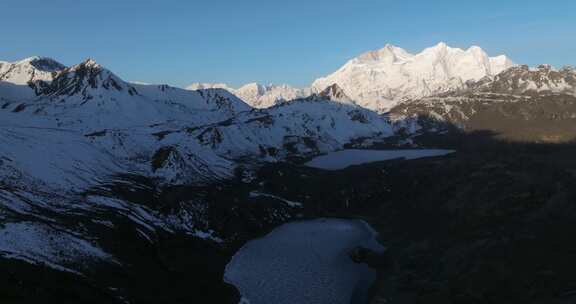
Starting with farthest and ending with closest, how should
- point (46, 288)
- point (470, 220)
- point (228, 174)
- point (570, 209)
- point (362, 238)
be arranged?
point (228, 174) → point (362, 238) → point (470, 220) → point (570, 209) → point (46, 288)

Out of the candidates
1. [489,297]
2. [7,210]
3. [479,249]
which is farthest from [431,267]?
[7,210]

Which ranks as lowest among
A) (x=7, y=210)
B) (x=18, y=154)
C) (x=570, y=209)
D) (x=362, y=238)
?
(x=362, y=238)

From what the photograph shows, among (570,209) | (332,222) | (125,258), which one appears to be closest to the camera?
(125,258)

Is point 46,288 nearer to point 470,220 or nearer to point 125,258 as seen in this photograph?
point 125,258

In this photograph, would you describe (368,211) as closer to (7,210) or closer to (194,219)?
(194,219)

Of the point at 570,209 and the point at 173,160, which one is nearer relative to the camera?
the point at 570,209

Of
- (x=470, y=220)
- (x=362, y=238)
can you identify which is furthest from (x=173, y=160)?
(x=470, y=220)

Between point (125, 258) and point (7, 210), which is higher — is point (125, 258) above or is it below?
below
